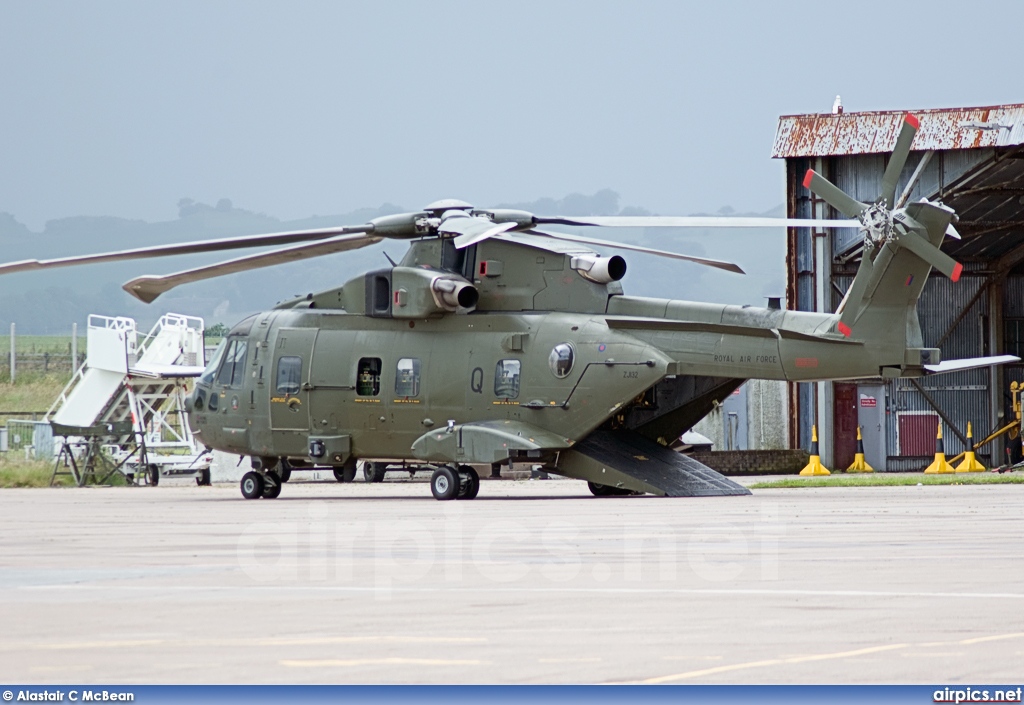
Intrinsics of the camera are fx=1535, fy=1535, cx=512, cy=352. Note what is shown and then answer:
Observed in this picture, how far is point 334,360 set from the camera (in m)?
23.5

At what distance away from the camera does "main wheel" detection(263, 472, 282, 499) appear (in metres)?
24.2

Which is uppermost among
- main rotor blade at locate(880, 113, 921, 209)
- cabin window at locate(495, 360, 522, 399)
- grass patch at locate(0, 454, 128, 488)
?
main rotor blade at locate(880, 113, 921, 209)

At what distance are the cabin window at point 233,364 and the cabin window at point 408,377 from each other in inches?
121

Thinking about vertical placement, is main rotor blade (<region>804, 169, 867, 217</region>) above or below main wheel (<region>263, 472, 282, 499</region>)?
above

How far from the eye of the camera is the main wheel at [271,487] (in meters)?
24.2

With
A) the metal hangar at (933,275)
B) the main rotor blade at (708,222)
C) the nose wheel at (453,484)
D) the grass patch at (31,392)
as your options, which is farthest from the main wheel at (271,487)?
the grass patch at (31,392)

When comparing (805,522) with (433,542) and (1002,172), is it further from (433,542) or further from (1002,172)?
(1002,172)

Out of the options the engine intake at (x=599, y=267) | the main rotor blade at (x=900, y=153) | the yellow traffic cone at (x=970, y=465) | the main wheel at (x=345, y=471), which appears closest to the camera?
the main rotor blade at (x=900, y=153)

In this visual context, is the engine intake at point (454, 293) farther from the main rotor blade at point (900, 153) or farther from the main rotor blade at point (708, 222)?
the main rotor blade at point (900, 153)

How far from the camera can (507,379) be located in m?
22.2

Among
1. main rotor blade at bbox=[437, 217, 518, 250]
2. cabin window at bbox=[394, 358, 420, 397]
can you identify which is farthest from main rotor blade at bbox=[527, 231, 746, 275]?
cabin window at bbox=[394, 358, 420, 397]

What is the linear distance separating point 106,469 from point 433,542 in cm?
2480

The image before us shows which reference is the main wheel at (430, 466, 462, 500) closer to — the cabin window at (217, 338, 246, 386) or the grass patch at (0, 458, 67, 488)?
the cabin window at (217, 338, 246, 386)

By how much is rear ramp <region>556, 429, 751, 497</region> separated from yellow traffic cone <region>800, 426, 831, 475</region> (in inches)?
473
